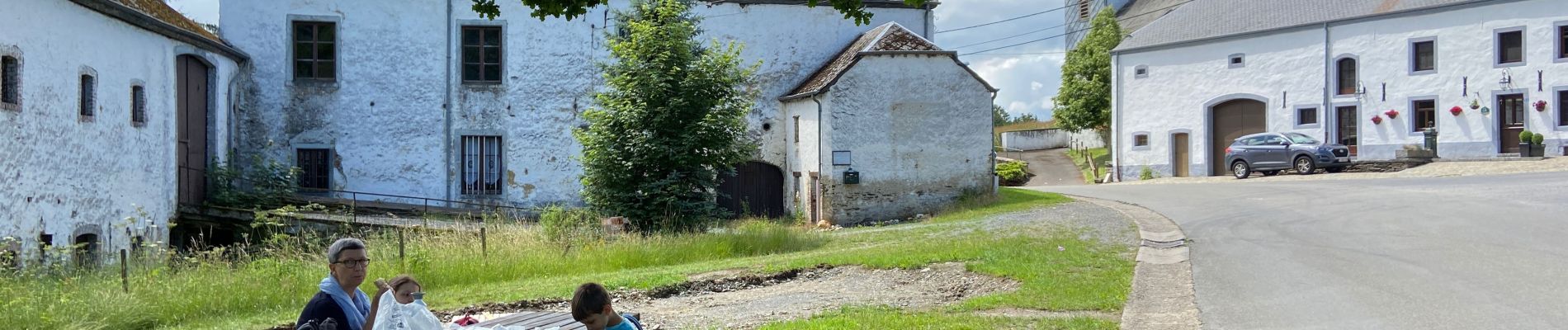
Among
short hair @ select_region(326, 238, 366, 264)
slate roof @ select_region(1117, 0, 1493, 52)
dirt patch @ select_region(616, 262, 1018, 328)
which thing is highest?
slate roof @ select_region(1117, 0, 1493, 52)

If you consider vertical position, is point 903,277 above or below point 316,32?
below

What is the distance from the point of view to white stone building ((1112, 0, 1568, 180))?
2922 centimetres

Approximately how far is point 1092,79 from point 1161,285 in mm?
35649

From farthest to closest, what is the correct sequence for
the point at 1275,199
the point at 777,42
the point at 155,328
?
the point at 777,42 → the point at 1275,199 → the point at 155,328

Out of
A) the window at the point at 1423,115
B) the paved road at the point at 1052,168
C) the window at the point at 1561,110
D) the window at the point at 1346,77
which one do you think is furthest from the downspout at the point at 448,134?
the window at the point at 1561,110

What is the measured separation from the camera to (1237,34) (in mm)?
34281

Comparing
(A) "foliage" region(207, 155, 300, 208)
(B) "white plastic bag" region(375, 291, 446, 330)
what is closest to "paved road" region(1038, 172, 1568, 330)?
(B) "white plastic bag" region(375, 291, 446, 330)

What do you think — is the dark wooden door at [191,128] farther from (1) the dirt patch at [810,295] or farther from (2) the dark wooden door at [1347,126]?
(2) the dark wooden door at [1347,126]

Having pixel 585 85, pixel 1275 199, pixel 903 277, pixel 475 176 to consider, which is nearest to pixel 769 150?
pixel 585 85

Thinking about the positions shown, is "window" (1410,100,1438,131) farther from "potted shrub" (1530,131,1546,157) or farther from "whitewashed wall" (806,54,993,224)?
"whitewashed wall" (806,54,993,224)

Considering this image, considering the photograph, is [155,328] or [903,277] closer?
[155,328]

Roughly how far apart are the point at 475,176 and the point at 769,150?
6645 millimetres

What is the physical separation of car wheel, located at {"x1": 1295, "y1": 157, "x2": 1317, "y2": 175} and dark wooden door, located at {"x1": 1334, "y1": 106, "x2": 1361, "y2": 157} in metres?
5.84

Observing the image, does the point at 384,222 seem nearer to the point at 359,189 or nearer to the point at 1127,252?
the point at 359,189
